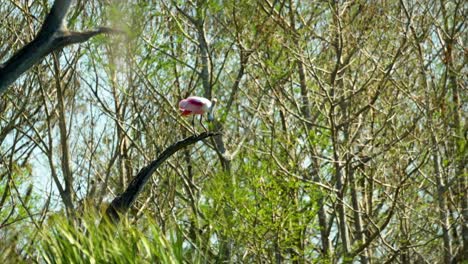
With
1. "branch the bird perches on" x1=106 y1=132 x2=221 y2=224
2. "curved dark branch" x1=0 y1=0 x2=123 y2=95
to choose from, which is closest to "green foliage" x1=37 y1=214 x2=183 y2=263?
"branch the bird perches on" x1=106 y1=132 x2=221 y2=224

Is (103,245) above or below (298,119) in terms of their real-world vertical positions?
below

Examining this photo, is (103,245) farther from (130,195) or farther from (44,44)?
(44,44)

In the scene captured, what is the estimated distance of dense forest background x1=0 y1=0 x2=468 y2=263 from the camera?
13.4 metres

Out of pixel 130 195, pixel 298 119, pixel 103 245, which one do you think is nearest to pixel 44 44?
pixel 130 195

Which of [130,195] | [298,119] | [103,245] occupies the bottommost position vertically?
[103,245]

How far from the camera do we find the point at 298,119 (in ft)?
49.9

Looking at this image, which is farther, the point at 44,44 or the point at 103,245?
the point at 44,44

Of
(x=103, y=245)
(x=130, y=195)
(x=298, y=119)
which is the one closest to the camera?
(x=103, y=245)

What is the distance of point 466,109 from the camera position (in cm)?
1508

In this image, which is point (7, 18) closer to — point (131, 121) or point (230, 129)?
point (131, 121)

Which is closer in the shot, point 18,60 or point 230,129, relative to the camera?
point 18,60

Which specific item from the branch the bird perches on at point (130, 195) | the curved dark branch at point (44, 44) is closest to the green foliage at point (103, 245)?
the branch the bird perches on at point (130, 195)

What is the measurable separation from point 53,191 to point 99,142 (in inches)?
47.8

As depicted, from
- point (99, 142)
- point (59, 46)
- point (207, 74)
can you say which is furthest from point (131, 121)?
point (59, 46)
